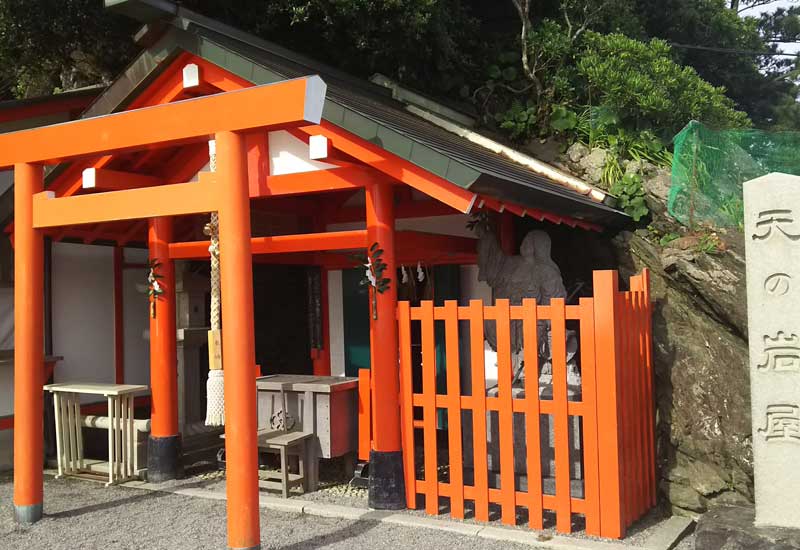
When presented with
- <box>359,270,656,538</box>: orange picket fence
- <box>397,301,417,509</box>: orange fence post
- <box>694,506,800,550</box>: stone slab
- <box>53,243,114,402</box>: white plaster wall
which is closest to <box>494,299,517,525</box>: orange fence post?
<box>359,270,656,538</box>: orange picket fence

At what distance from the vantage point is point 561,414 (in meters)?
4.89

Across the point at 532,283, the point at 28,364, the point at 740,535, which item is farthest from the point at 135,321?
the point at 740,535

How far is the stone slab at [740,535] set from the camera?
4.12m

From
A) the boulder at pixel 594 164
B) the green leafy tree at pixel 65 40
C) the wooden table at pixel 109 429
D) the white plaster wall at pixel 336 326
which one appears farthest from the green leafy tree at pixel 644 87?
the green leafy tree at pixel 65 40

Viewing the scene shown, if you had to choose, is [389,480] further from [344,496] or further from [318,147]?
[318,147]

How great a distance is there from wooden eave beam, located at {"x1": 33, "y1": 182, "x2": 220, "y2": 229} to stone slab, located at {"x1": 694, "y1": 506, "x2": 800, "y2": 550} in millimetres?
3634

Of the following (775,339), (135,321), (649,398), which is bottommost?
(649,398)

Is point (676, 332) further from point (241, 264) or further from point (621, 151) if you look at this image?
point (241, 264)

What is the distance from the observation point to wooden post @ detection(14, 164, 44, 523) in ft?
17.8

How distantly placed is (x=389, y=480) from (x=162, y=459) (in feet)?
8.15

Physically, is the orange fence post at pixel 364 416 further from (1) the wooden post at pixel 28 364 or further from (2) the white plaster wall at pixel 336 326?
(1) the wooden post at pixel 28 364

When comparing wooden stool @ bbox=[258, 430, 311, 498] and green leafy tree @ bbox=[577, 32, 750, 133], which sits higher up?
green leafy tree @ bbox=[577, 32, 750, 133]

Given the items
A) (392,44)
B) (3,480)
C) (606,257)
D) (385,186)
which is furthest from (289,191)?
(392,44)

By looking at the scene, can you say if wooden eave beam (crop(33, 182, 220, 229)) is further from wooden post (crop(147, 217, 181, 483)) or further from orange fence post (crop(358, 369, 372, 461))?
orange fence post (crop(358, 369, 372, 461))
